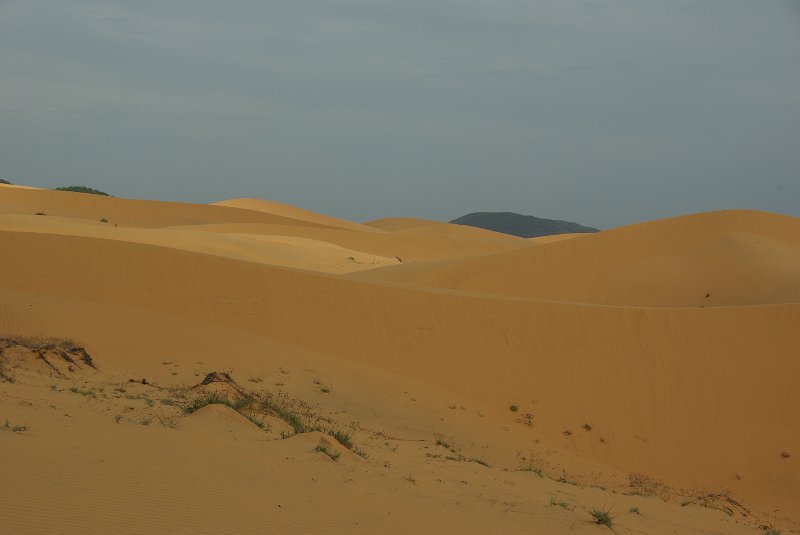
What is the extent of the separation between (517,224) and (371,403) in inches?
4948

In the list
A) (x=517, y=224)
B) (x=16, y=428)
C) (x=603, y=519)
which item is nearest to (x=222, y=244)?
(x=16, y=428)

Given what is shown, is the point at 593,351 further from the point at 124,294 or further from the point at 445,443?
the point at 124,294

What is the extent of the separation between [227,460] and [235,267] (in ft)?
39.7

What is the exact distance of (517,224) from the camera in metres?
137

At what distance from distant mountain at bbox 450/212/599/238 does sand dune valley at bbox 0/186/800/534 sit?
4251 inches

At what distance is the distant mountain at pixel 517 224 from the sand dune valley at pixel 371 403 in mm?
107968

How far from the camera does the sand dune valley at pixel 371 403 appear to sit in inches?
263

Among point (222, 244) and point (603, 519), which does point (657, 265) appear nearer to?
point (222, 244)

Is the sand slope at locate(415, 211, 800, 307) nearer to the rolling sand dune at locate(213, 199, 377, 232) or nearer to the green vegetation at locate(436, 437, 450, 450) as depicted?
the green vegetation at locate(436, 437, 450, 450)

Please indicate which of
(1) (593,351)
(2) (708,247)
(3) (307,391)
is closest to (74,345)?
(3) (307,391)

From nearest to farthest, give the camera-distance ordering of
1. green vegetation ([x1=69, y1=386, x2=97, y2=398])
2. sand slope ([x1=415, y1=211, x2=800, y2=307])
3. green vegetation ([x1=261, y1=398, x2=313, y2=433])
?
green vegetation ([x1=261, y1=398, x2=313, y2=433]), green vegetation ([x1=69, y1=386, x2=97, y2=398]), sand slope ([x1=415, y1=211, x2=800, y2=307])

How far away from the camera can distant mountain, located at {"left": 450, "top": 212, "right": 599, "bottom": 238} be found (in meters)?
134

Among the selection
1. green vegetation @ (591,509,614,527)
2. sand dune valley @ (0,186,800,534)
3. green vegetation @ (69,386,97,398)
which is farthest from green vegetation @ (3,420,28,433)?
green vegetation @ (591,509,614,527)

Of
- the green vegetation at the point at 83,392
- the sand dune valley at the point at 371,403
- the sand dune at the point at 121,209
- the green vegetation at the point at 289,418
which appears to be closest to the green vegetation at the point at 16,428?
the sand dune valley at the point at 371,403
